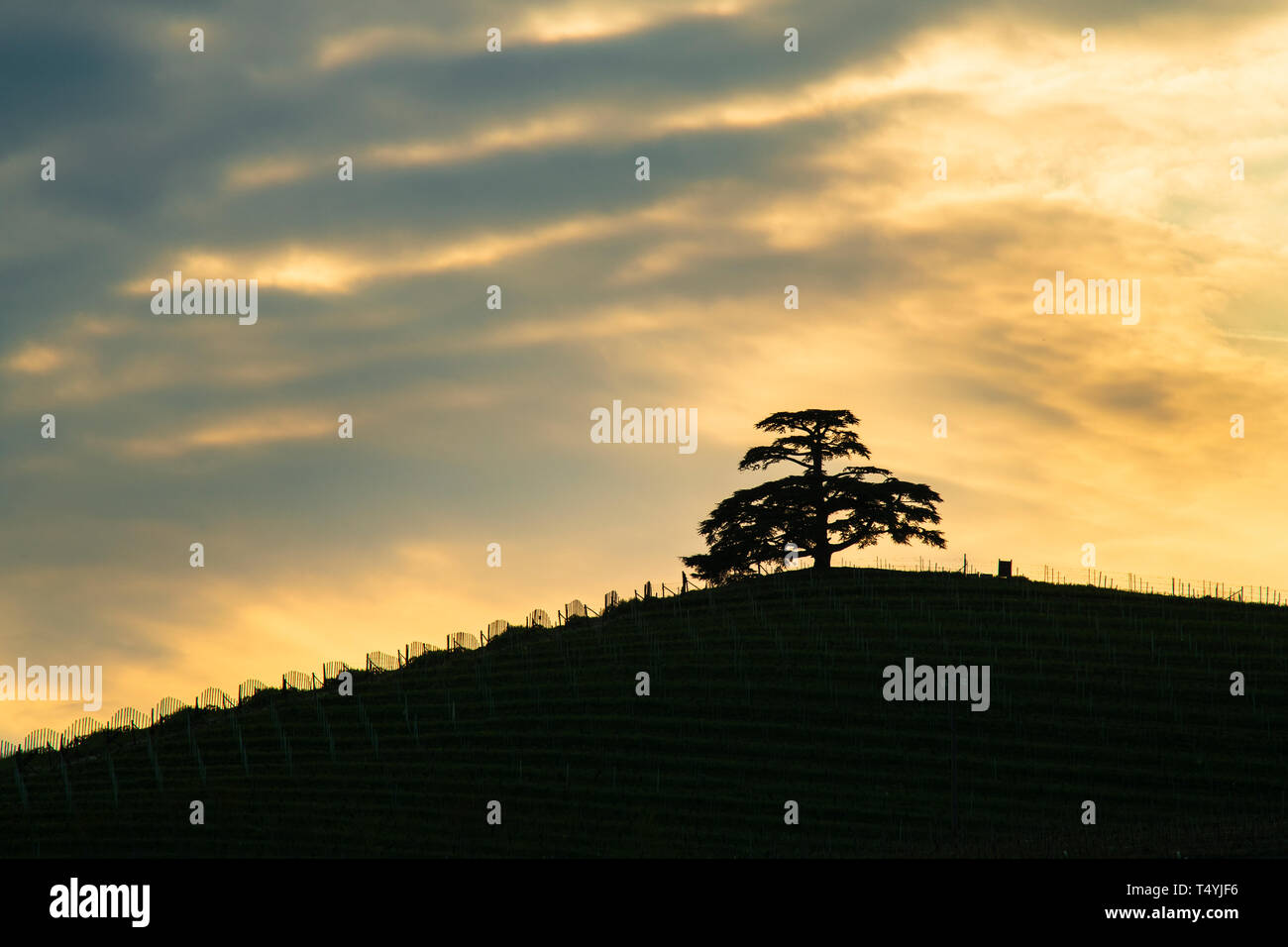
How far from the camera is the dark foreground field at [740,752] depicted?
44281 millimetres

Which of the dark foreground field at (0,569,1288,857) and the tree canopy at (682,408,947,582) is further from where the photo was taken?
the tree canopy at (682,408,947,582)

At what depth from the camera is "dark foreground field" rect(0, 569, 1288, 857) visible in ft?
145

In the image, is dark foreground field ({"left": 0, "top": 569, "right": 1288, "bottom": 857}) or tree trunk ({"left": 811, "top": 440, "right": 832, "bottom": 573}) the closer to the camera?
dark foreground field ({"left": 0, "top": 569, "right": 1288, "bottom": 857})

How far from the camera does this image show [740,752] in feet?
172

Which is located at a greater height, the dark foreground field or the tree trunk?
the tree trunk

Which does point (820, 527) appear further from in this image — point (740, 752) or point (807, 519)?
point (740, 752)

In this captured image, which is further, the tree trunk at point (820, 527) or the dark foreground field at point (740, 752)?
the tree trunk at point (820, 527)

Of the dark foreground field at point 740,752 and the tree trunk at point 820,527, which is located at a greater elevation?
the tree trunk at point 820,527

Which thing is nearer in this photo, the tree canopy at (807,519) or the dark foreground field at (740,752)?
the dark foreground field at (740,752)

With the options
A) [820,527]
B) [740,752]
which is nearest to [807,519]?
[820,527]
